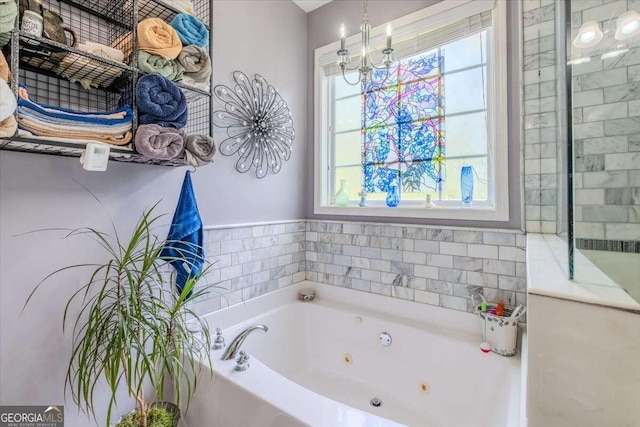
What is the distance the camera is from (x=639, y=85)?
1024 mm

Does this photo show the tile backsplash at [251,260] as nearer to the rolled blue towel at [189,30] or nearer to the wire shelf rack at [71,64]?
the wire shelf rack at [71,64]

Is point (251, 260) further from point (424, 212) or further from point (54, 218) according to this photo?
point (424, 212)

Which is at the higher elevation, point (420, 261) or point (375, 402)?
point (420, 261)

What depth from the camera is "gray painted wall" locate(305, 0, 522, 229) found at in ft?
5.43

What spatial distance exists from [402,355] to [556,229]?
1.12 m

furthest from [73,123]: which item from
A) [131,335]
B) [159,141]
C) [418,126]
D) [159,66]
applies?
[418,126]

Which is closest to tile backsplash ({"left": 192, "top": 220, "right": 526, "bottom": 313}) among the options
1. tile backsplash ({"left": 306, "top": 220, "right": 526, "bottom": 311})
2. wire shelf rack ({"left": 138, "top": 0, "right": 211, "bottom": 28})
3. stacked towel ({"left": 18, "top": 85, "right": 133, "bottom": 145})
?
tile backsplash ({"left": 306, "top": 220, "right": 526, "bottom": 311})

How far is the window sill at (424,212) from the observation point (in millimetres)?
1725

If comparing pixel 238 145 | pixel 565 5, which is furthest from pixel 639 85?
pixel 238 145

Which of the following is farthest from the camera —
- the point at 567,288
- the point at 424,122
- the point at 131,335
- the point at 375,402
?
the point at 424,122

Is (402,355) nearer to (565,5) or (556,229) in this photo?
(556,229)

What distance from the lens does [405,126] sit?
6.93 ft

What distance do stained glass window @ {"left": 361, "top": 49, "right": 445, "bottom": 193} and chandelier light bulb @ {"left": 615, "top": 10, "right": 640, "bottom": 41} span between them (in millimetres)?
860

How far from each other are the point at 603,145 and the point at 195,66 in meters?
1.69
